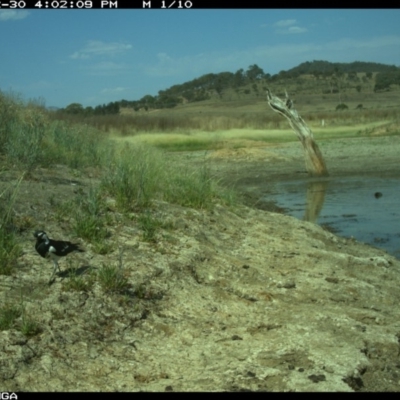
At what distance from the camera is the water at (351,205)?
11.6 m

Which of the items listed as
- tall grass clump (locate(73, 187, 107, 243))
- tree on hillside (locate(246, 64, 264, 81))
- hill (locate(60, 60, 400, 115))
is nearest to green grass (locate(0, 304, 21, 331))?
tall grass clump (locate(73, 187, 107, 243))

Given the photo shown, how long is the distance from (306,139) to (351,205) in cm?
626

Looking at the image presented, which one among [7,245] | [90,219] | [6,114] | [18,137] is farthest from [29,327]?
[6,114]

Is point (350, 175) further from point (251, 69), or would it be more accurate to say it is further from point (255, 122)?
point (251, 69)

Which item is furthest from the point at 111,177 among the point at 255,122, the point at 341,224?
the point at 255,122

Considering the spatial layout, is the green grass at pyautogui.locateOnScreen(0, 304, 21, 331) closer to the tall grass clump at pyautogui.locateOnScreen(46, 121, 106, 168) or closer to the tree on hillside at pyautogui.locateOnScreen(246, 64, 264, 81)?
the tall grass clump at pyautogui.locateOnScreen(46, 121, 106, 168)

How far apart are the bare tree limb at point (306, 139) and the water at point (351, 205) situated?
713 millimetres

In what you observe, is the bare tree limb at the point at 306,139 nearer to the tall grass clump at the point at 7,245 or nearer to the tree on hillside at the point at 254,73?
the tall grass clump at the point at 7,245

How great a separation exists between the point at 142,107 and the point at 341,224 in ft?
232

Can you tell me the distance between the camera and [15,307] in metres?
5.24

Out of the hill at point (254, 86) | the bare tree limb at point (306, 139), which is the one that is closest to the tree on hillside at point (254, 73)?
the hill at point (254, 86)

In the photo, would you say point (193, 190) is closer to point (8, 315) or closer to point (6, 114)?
point (6, 114)

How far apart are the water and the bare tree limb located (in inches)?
28.1

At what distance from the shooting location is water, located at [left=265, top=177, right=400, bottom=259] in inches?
458
